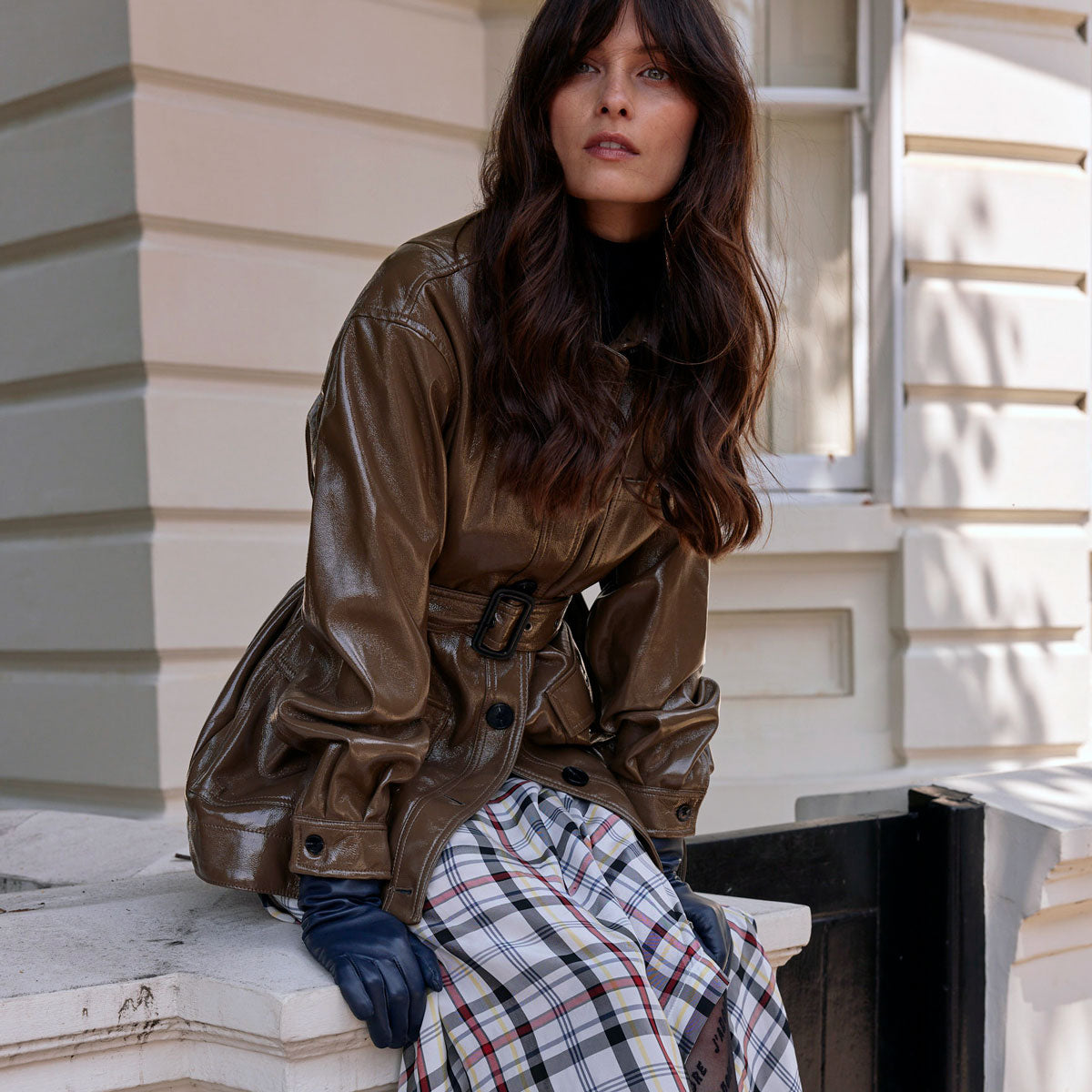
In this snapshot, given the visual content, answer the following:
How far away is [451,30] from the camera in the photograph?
4082 millimetres

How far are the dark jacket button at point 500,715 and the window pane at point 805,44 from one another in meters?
3.14

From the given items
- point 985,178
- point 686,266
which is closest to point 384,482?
point 686,266

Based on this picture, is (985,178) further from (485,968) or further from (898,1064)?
(485,968)

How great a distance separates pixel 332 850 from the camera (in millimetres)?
1746

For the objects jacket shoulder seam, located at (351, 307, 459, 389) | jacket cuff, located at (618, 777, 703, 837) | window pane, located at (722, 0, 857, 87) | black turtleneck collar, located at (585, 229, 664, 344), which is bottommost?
jacket cuff, located at (618, 777, 703, 837)

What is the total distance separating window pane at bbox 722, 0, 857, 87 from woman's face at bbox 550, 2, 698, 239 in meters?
2.75

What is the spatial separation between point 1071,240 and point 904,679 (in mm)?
1602

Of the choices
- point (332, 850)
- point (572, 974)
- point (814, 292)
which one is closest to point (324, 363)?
point (814, 292)

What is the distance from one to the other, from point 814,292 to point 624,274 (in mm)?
2637

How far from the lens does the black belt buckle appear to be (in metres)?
1.97

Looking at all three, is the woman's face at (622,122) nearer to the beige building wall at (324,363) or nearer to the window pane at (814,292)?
the beige building wall at (324,363)

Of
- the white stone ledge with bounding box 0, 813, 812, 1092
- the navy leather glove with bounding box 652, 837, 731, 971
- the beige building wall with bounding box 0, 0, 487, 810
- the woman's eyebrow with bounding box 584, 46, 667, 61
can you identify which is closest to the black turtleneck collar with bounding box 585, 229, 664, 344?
the woman's eyebrow with bounding box 584, 46, 667, 61

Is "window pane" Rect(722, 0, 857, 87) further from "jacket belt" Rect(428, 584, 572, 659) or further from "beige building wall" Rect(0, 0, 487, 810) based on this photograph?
"jacket belt" Rect(428, 584, 572, 659)

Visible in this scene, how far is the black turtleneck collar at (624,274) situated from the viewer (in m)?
2.02
